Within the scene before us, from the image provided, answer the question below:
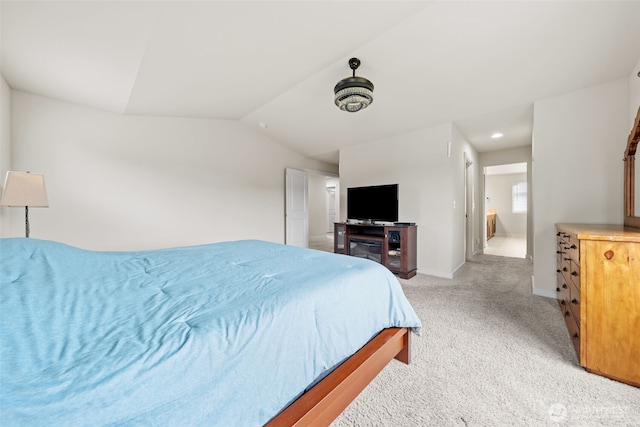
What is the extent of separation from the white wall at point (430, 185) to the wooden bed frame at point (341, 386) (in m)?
2.53

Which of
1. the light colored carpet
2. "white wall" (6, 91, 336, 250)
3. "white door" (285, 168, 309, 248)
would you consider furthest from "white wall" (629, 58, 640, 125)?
"white wall" (6, 91, 336, 250)

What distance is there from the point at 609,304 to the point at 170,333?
233cm

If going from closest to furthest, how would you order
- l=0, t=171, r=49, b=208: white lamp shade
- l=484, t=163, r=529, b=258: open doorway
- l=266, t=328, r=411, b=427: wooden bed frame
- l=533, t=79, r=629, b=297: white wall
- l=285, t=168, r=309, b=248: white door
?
l=266, t=328, r=411, b=427: wooden bed frame
l=0, t=171, r=49, b=208: white lamp shade
l=533, t=79, r=629, b=297: white wall
l=285, t=168, r=309, b=248: white door
l=484, t=163, r=529, b=258: open doorway

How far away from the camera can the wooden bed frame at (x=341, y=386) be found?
0.89 metres

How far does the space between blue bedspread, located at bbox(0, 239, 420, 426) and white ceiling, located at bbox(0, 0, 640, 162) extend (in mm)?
1761

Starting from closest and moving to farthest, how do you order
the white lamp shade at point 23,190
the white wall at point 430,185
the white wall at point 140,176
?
the white lamp shade at point 23,190 < the white wall at point 140,176 < the white wall at point 430,185

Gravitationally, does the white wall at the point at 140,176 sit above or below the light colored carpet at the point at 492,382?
above

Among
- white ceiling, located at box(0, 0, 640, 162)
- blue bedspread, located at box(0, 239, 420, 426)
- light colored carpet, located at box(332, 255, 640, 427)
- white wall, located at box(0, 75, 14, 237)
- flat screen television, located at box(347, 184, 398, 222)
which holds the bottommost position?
light colored carpet, located at box(332, 255, 640, 427)

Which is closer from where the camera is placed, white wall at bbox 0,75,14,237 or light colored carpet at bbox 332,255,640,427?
light colored carpet at bbox 332,255,640,427

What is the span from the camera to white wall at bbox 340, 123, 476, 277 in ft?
11.7

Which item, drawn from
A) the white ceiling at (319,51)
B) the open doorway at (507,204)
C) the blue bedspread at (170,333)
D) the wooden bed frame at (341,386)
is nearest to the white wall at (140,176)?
the white ceiling at (319,51)

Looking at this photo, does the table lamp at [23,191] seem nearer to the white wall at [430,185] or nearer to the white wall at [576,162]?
the white wall at [430,185]

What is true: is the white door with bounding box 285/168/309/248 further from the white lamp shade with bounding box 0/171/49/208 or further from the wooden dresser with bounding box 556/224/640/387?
the wooden dresser with bounding box 556/224/640/387

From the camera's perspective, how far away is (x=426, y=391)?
1381mm
